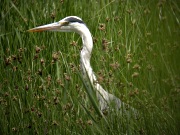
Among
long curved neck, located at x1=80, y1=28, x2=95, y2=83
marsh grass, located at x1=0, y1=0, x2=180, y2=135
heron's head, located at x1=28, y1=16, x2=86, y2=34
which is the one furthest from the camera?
heron's head, located at x1=28, y1=16, x2=86, y2=34

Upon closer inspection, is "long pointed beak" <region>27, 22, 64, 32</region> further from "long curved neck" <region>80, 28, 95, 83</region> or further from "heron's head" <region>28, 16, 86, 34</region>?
"long curved neck" <region>80, 28, 95, 83</region>

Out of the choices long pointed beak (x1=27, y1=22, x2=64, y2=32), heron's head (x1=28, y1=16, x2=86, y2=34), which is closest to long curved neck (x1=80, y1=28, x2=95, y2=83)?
heron's head (x1=28, y1=16, x2=86, y2=34)

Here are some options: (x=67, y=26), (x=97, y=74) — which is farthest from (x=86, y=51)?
(x=97, y=74)

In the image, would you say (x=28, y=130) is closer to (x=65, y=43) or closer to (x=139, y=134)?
(x=139, y=134)

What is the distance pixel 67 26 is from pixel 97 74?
127cm

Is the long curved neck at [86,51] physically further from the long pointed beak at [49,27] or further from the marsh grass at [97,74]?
the long pointed beak at [49,27]

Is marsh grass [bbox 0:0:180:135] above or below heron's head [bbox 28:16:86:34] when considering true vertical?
below

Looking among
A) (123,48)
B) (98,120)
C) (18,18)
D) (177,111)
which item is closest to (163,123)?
(177,111)

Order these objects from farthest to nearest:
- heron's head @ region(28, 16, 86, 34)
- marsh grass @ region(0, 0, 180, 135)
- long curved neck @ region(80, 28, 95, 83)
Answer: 1. heron's head @ region(28, 16, 86, 34)
2. long curved neck @ region(80, 28, 95, 83)
3. marsh grass @ region(0, 0, 180, 135)

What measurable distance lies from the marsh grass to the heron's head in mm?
122

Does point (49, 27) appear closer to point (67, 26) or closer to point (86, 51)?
point (67, 26)

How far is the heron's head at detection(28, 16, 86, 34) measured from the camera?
4.44 meters

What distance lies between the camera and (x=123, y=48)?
4516mm

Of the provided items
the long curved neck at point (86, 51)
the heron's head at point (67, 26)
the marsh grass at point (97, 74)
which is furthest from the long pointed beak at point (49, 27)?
the long curved neck at point (86, 51)
